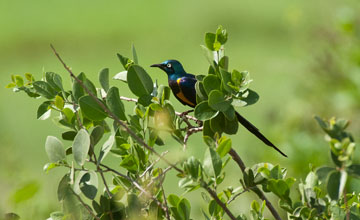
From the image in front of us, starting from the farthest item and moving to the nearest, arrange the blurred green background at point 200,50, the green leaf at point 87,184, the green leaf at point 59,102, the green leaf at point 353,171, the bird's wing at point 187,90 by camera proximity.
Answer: the blurred green background at point 200,50, the bird's wing at point 187,90, the green leaf at point 59,102, the green leaf at point 87,184, the green leaf at point 353,171

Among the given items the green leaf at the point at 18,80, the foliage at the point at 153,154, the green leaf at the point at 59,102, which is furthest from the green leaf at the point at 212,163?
the green leaf at the point at 18,80

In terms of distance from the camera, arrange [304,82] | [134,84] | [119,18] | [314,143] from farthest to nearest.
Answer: [119,18] → [304,82] → [314,143] → [134,84]

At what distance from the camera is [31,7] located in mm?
7824

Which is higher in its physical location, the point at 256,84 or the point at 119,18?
the point at 119,18

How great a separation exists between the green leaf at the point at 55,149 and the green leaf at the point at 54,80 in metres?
0.13

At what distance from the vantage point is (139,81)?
0.85m

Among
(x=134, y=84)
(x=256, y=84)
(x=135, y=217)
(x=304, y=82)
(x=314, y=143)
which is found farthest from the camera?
(x=256, y=84)

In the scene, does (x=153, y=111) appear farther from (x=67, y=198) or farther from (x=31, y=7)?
(x=31, y=7)

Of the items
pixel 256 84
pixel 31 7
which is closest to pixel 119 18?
pixel 31 7

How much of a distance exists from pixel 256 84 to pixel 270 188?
5072 millimetres

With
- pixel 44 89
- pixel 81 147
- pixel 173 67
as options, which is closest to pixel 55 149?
pixel 81 147

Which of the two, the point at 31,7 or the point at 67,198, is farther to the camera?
the point at 31,7

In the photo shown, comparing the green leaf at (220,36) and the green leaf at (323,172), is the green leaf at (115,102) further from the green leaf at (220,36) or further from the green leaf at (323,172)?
the green leaf at (323,172)

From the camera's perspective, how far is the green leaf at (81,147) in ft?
2.48
